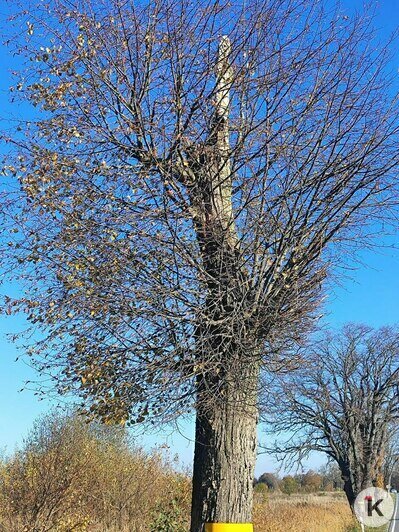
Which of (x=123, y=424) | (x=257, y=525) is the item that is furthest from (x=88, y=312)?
(x=257, y=525)

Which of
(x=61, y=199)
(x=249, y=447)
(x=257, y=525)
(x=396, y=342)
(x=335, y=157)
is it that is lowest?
(x=257, y=525)

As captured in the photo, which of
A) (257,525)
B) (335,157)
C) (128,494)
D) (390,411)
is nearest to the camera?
(335,157)

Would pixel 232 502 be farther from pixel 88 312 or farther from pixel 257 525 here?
pixel 257 525

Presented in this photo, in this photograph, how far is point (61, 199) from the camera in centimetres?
571

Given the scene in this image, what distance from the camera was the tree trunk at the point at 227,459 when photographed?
611 centimetres

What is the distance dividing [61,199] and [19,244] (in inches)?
22.6

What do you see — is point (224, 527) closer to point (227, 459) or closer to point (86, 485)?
point (227, 459)

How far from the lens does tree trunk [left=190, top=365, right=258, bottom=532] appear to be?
20.1 ft

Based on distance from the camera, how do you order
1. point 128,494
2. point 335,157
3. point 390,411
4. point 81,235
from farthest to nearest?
point 390,411
point 128,494
point 335,157
point 81,235

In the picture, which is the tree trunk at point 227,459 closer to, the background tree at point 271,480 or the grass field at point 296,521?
the grass field at point 296,521

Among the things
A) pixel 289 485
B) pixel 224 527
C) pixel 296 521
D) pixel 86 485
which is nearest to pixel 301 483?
pixel 289 485

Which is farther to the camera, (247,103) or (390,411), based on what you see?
(390,411)

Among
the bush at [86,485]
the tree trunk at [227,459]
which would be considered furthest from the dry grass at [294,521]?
the tree trunk at [227,459]

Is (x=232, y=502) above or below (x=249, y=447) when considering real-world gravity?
below
